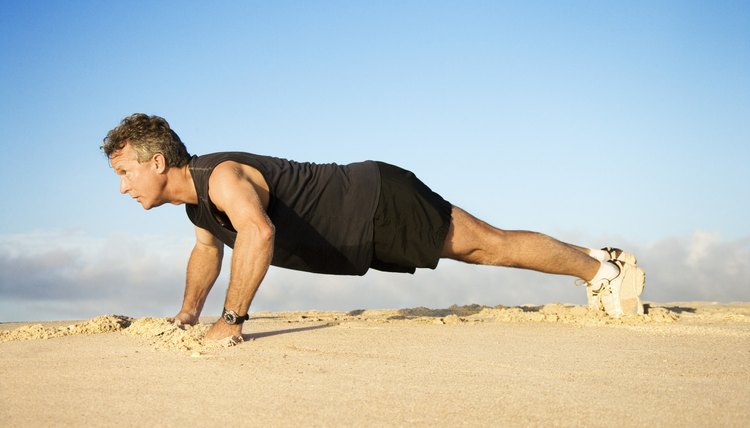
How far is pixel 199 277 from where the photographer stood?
501 centimetres

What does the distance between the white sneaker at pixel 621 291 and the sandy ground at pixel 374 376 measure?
546mm

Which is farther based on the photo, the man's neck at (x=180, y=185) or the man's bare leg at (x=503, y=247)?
the man's bare leg at (x=503, y=247)

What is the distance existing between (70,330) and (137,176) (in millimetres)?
1139

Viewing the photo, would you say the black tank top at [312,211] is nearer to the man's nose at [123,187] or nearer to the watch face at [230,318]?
the man's nose at [123,187]

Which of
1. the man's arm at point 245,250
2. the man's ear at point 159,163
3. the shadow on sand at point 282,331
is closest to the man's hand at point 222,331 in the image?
the man's arm at point 245,250

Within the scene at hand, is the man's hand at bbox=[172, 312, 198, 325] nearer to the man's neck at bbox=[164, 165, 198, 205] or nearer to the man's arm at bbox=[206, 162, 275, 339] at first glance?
the man's neck at bbox=[164, 165, 198, 205]

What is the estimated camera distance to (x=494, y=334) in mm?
4508

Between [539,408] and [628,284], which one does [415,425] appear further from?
[628,284]

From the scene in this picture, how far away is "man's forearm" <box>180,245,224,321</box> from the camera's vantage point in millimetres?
5004

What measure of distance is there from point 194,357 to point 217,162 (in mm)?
1230

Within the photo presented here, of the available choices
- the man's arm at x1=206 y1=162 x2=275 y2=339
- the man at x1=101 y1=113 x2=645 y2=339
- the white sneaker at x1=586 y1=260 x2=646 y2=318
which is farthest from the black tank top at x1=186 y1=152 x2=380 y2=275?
the white sneaker at x1=586 y1=260 x2=646 y2=318

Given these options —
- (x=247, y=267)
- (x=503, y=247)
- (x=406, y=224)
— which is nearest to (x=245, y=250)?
(x=247, y=267)

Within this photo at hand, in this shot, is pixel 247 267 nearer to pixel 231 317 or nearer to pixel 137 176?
pixel 231 317

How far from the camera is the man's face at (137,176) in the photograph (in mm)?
4250
